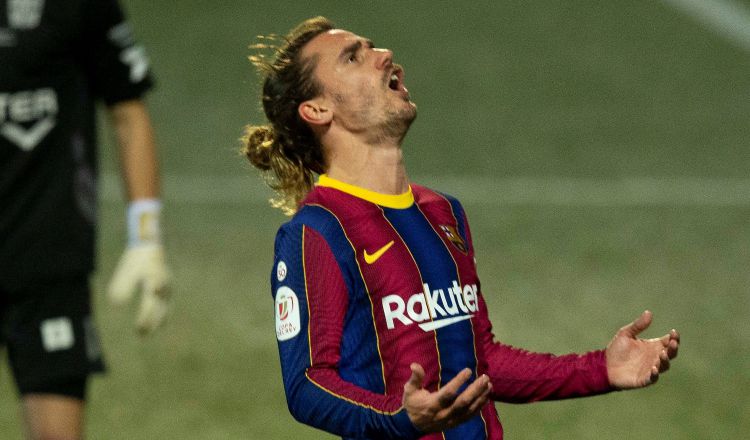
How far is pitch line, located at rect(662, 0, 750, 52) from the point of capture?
13930 mm

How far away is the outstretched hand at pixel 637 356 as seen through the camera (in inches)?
168

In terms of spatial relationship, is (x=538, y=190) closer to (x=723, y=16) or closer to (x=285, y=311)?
(x=723, y=16)

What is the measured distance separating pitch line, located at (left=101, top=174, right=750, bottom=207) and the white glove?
18.2ft

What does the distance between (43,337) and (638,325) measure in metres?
1.89

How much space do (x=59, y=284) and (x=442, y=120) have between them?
7221 mm

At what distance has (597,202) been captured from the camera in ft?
35.8

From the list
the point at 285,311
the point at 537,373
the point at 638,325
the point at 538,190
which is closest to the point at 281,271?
the point at 285,311

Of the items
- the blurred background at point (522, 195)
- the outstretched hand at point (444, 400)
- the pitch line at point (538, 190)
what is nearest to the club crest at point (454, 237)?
the outstretched hand at point (444, 400)

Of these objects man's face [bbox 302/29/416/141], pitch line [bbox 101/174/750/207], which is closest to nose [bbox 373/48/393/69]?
man's face [bbox 302/29/416/141]

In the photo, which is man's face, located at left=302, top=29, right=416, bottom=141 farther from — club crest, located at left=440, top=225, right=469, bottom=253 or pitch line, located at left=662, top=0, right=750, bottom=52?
pitch line, located at left=662, top=0, right=750, bottom=52

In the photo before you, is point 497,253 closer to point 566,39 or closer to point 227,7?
point 566,39

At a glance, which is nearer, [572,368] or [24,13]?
[572,368]

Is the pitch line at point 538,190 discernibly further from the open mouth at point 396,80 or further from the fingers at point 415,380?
the fingers at point 415,380

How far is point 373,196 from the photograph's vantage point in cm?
429
